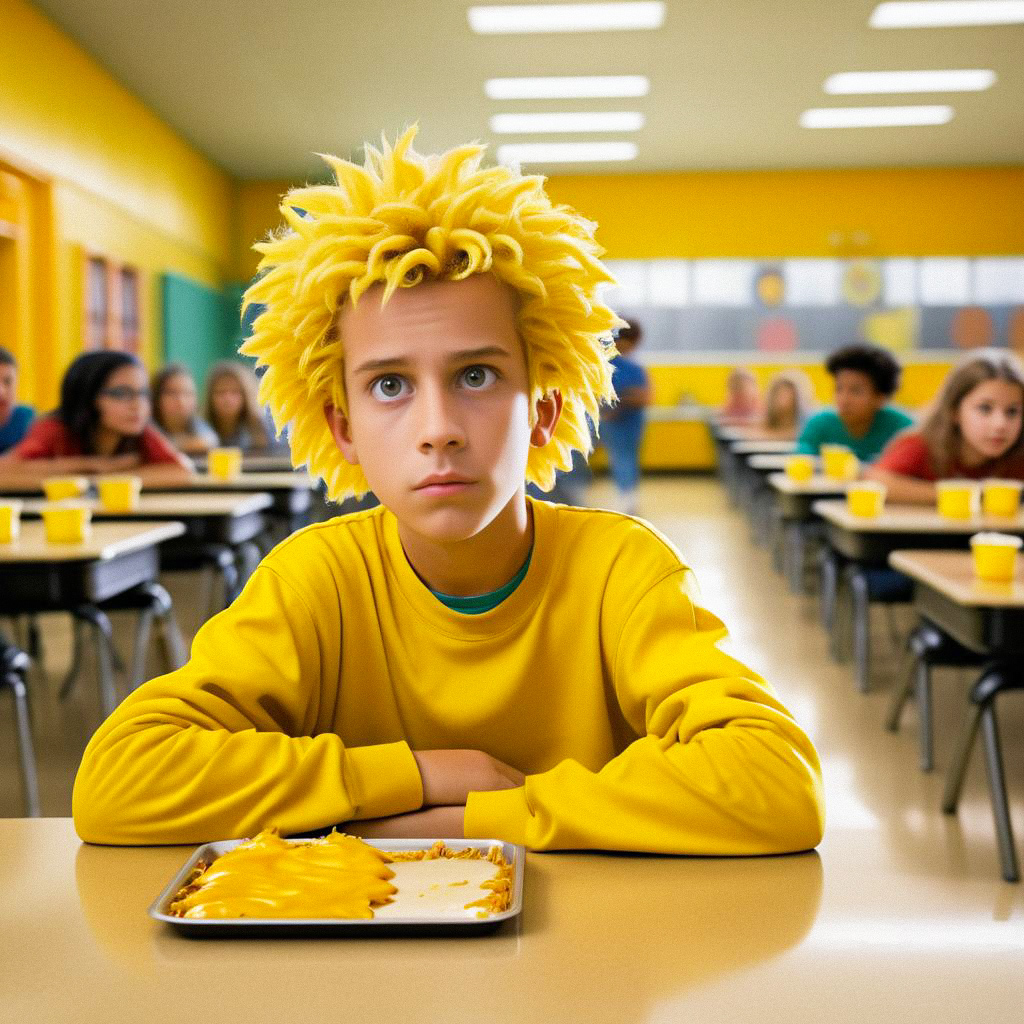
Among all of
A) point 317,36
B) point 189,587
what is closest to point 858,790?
point 189,587

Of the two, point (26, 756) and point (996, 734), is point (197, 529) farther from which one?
point (996, 734)

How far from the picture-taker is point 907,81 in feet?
30.6

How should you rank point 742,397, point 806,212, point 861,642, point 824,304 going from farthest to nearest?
1. point 824,304
2. point 806,212
3. point 742,397
4. point 861,642

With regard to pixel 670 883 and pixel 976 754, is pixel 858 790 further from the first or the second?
pixel 670 883

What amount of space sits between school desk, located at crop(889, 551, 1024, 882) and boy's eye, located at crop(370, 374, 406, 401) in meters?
1.56

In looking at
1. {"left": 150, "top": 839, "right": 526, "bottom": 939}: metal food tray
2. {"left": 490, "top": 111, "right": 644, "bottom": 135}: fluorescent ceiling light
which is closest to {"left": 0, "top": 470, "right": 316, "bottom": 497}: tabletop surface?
{"left": 150, "top": 839, "right": 526, "bottom": 939}: metal food tray

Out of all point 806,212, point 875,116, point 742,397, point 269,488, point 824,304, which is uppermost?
point 875,116

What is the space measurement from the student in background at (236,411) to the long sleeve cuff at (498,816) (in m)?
5.48

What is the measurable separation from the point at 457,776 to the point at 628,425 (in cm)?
770

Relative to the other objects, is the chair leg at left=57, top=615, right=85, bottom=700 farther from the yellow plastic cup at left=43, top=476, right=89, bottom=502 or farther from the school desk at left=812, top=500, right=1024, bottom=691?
the school desk at left=812, top=500, right=1024, bottom=691

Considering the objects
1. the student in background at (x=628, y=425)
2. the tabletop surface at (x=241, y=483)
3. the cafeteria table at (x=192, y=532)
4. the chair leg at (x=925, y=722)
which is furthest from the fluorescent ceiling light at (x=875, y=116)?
the chair leg at (x=925, y=722)

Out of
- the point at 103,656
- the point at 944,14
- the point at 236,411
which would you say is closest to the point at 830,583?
the point at 103,656

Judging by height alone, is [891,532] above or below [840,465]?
below

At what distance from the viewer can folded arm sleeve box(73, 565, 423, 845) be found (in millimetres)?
1009
